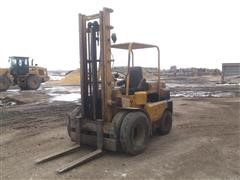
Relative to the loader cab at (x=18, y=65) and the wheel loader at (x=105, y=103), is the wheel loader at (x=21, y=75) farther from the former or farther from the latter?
the wheel loader at (x=105, y=103)

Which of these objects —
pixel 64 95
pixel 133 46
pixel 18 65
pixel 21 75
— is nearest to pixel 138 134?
pixel 133 46

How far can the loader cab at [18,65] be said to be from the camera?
25.1 m

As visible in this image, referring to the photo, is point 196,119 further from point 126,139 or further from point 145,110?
point 126,139

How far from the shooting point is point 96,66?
6336mm

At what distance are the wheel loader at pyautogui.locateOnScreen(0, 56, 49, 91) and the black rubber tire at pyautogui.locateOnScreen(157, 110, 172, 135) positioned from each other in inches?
742

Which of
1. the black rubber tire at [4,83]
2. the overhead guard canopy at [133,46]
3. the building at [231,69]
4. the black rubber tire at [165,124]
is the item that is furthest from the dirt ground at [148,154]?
the building at [231,69]

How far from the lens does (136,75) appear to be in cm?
684

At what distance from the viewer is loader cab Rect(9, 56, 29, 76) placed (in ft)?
82.3

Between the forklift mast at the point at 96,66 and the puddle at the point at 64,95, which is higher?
the forklift mast at the point at 96,66

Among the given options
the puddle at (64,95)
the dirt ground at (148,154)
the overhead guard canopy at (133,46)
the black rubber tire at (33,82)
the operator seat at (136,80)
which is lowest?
the dirt ground at (148,154)

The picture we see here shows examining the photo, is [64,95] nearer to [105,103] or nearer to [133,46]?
[133,46]

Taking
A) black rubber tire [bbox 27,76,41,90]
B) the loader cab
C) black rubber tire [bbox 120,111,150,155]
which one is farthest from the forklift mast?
black rubber tire [bbox 27,76,41,90]

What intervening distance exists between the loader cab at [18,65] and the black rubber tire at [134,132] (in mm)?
20695

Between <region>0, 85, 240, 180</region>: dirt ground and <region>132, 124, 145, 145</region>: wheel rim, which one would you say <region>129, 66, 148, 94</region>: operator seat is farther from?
<region>0, 85, 240, 180</region>: dirt ground
